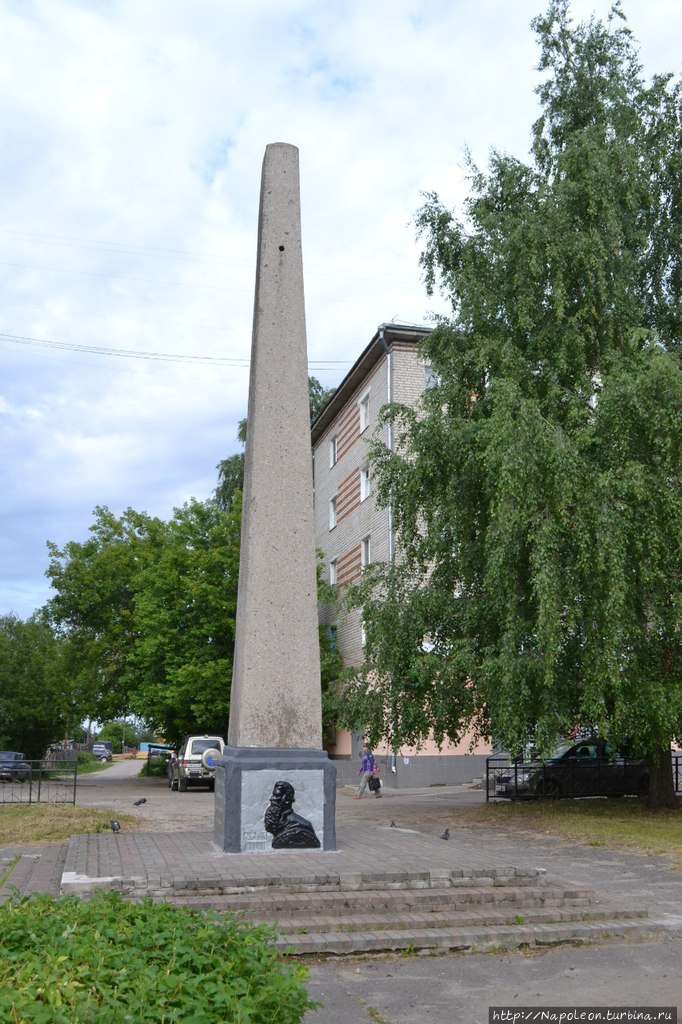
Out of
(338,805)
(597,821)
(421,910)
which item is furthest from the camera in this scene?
(338,805)

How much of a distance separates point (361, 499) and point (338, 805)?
38.7 ft

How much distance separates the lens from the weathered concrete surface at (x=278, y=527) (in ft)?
34.5

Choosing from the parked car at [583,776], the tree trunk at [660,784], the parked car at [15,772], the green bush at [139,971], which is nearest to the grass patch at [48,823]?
the parked car at [583,776]

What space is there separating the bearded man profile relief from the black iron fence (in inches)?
454

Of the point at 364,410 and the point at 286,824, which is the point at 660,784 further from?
the point at 364,410

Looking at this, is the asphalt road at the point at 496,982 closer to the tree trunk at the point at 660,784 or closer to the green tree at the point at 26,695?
the tree trunk at the point at 660,784

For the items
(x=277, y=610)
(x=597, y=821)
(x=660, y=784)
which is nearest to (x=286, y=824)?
(x=277, y=610)

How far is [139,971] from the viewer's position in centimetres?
387

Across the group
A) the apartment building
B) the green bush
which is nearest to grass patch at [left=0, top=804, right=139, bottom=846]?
the green bush

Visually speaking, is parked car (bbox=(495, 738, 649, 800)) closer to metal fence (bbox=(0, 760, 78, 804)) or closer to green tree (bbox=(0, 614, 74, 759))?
metal fence (bbox=(0, 760, 78, 804))

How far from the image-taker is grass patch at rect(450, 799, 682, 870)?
13.8 meters

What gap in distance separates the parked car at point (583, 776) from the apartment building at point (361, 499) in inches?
202

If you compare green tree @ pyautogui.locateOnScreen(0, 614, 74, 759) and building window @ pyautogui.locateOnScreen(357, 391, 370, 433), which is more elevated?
building window @ pyautogui.locateOnScreen(357, 391, 370, 433)

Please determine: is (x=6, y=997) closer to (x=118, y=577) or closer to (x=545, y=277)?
(x=545, y=277)
